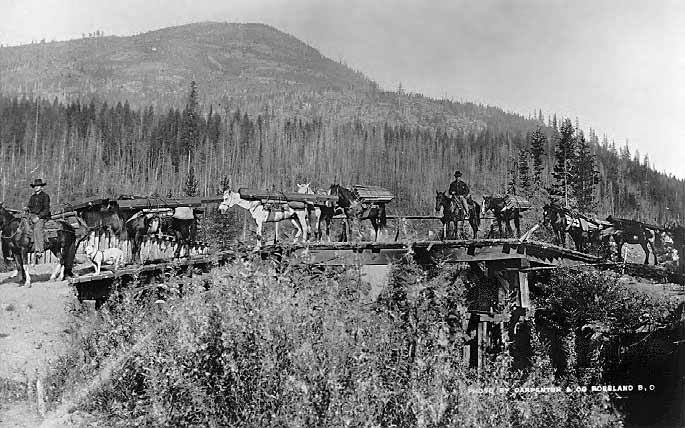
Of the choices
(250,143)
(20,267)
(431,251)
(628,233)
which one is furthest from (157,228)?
(250,143)

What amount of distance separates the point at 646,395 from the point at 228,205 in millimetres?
7294

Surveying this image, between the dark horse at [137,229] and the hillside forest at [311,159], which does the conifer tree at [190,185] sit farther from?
the dark horse at [137,229]

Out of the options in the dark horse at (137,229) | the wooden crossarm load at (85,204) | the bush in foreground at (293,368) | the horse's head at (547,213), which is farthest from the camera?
the horse's head at (547,213)

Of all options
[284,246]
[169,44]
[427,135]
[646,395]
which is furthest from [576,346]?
[169,44]

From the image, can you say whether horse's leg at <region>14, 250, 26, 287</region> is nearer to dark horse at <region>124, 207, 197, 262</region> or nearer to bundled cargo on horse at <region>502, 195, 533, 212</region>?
dark horse at <region>124, 207, 197, 262</region>

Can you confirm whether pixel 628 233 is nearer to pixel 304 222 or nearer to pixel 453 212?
pixel 453 212

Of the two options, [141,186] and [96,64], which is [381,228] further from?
[96,64]

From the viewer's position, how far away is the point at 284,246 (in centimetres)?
872

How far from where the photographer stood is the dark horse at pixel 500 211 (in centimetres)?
1139

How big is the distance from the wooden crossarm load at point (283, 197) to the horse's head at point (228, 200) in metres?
0.12

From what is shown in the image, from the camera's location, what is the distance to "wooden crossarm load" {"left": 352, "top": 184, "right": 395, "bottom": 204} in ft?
38.3

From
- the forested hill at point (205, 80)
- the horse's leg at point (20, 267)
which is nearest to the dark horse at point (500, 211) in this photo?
the horse's leg at point (20, 267)

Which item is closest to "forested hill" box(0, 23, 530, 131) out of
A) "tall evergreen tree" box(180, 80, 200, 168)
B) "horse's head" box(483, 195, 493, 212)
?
"tall evergreen tree" box(180, 80, 200, 168)

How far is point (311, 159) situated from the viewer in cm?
1792
